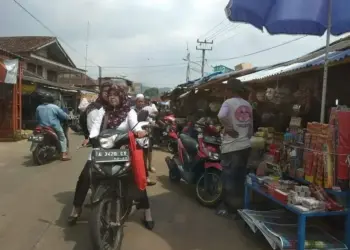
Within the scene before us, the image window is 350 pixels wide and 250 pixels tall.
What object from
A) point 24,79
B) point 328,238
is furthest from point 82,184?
point 24,79

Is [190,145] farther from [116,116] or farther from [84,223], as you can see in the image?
[84,223]

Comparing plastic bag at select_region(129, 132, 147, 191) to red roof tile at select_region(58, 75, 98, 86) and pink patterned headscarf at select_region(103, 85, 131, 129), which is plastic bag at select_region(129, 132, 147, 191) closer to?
pink patterned headscarf at select_region(103, 85, 131, 129)

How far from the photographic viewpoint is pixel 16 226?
15.4 ft

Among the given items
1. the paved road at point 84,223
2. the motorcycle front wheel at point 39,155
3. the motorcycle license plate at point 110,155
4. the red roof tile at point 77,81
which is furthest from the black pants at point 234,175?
the red roof tile at point 77,81

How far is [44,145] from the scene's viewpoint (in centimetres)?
928

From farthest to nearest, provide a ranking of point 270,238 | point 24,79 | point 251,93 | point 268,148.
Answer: point 24,79
point 251,93
point 268,148
point 270,238

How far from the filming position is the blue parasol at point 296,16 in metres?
3.71

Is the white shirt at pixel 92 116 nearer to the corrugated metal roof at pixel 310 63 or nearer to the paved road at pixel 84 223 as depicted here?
the paved road at pixel 84 223

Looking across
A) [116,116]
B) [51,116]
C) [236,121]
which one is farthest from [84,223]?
[51,116]

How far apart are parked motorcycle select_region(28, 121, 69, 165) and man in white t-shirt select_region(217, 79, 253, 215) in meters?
5.36

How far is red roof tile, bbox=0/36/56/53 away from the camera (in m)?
22.4

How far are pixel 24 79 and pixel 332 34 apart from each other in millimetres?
14672

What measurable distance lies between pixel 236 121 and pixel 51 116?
5.69 m

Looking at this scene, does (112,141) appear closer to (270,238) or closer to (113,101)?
(113,101)
